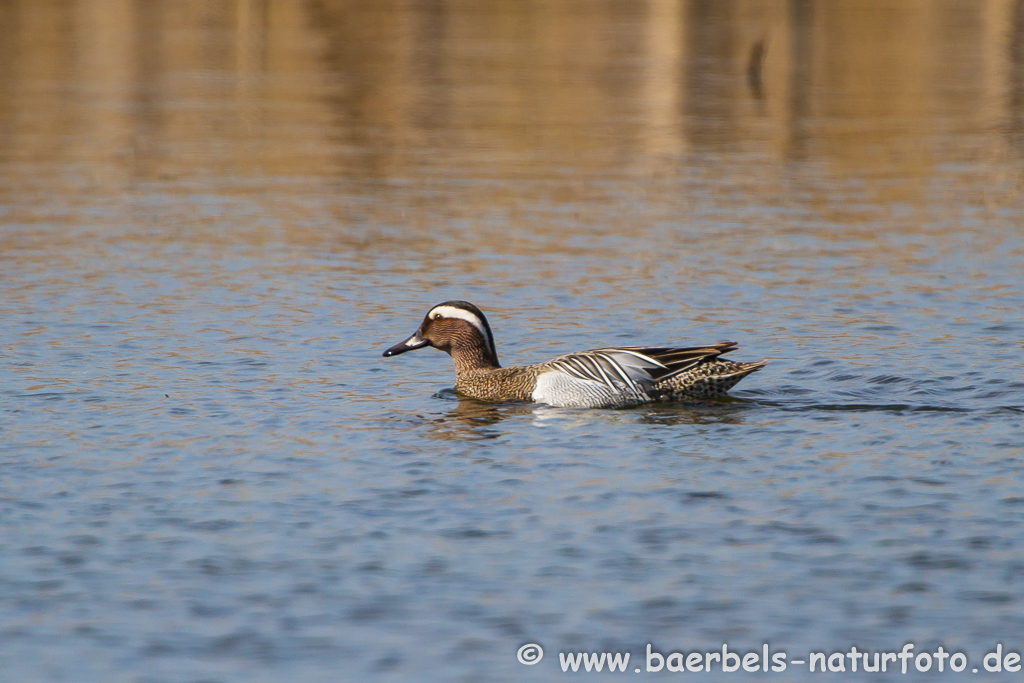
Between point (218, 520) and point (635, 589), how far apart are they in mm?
2661

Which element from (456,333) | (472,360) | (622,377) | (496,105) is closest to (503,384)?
(472,360)

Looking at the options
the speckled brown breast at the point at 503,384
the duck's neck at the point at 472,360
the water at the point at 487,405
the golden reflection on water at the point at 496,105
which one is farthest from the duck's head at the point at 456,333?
the golden reflection on water at the point at 496,105

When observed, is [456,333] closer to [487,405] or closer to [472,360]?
[472,360]

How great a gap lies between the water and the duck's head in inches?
15.5

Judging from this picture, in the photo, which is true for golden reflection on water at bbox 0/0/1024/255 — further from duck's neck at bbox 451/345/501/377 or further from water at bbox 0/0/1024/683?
duck's neck at bbox 451/345/501/377

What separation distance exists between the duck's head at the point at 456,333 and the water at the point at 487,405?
39cm

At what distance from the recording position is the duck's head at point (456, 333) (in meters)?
13.1

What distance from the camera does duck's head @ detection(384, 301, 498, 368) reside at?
13.1 meters

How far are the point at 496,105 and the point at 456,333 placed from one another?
1932 cm

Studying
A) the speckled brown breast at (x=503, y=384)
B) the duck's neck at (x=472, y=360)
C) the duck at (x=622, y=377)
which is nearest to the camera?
the duck at (x=622, y=377)

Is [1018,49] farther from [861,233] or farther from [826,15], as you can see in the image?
[861,233]

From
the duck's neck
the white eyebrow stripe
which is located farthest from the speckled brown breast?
the white eyebrow stripe

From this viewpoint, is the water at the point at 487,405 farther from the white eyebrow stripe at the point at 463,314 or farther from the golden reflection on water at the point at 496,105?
the white eyebrow stripe at the point at 463,314

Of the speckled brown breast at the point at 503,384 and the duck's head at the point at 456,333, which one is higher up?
the duck's head at the point at 456,333
